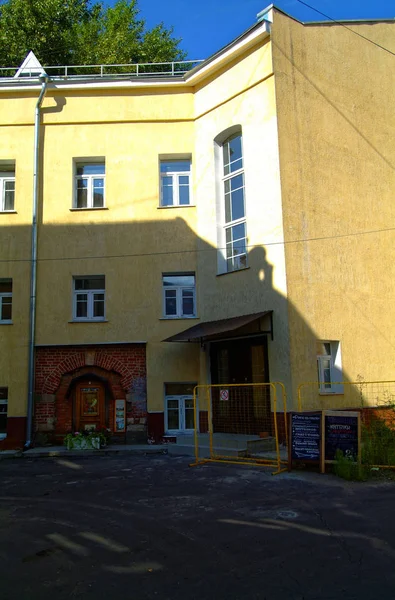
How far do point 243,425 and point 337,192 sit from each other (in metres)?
6.83

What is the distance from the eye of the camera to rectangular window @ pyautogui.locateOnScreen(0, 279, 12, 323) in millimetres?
15984

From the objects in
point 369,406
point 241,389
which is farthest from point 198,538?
point 369,406

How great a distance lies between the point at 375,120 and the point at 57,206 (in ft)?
32.4

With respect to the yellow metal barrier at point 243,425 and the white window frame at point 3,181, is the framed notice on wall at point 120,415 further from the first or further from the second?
the white window frame at point 3,181

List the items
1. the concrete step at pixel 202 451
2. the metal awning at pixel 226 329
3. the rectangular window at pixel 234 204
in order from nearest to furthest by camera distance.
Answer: the concrete step at pixel 202 451
the metal awning at pixel 226 329
the rectangular window at pixel 234 204

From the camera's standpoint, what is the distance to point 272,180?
45.6 feet

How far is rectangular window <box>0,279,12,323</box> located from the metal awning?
16.5ft

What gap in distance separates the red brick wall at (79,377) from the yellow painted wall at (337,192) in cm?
483

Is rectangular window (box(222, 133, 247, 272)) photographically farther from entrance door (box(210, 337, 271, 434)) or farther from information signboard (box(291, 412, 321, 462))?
information signboard (box(291, 412, 321, 462))

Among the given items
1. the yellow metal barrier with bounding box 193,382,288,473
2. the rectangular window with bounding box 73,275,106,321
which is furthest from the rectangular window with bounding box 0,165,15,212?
the yellow metal barrier with bounding box 193,382,288,473

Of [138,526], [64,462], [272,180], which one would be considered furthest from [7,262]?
[138,526]

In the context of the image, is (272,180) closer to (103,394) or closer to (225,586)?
(103,394)

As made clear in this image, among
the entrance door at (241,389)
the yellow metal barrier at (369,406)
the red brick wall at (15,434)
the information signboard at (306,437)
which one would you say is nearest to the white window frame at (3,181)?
the red brick wall at (15,434)

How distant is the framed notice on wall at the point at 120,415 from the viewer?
15.1 meters
